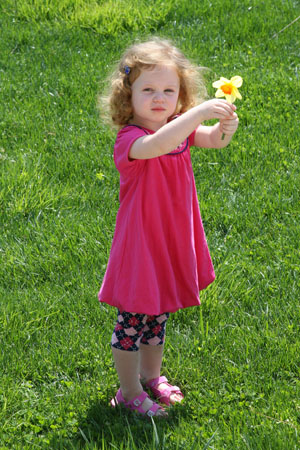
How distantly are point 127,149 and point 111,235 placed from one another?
4.60 feet

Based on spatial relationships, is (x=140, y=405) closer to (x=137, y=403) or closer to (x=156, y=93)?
(x=137, y=403)

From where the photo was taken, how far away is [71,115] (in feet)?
17.1

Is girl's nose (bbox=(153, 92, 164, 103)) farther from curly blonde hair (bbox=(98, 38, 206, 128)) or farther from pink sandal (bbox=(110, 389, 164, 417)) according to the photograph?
pink sandal (bbox=(110, 389, 164, 417))

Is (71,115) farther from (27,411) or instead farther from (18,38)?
(27,411)

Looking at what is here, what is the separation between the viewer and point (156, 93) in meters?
2.67

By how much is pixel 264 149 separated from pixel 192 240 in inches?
82.2

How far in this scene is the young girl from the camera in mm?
2682

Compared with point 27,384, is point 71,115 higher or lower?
higher

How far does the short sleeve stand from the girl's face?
0.08 m

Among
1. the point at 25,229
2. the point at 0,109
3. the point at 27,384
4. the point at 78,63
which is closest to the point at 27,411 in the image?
the point at 27,384

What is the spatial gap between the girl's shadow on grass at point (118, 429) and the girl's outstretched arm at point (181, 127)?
0.99m

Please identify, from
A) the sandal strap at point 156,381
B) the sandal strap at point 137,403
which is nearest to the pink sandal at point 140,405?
the sandal strap at point 137,403

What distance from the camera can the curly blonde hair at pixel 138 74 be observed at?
269 cm

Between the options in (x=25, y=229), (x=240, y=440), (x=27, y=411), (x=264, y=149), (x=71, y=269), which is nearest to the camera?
(x=240, y=440)
